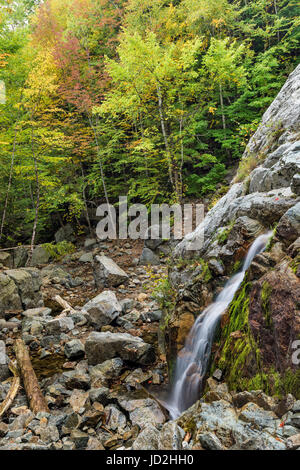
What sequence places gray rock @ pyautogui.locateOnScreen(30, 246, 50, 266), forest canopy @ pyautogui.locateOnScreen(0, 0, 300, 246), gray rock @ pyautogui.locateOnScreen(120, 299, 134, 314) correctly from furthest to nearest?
1. gray rock @ pyautogui.locateOnScreen(30, 246, 50, 266)
2. forest canopy @ pyautogui.locateOnScreen(0, 0, 300, 246)
3. gray rock @ pyautogui.locateOnScreen(120, 299, 134, 314)

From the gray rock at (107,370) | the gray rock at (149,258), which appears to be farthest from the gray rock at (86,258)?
the gray rock at (107,370)

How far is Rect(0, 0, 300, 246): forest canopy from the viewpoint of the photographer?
34.2ft

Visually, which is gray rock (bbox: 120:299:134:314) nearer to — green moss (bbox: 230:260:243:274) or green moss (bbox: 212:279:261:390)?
green moss (bbox: 230:260:243:274)

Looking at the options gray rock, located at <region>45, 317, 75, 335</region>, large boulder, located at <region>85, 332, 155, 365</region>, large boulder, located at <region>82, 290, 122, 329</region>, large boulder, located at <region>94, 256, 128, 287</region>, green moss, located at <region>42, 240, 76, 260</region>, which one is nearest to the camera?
large boulder, located at <region>85, 332, 155, 365</region>

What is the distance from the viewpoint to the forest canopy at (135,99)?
34.2 feet

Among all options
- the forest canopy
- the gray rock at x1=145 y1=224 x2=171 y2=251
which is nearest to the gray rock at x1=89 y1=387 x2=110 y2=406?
the gray rock at x1=145 y1=224 x2=171 y2=251

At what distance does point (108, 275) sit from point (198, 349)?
641cm

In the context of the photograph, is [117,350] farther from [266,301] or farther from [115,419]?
[266,301]

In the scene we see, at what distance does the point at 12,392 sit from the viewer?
4.57 metres

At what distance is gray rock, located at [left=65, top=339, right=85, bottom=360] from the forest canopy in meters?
6.51

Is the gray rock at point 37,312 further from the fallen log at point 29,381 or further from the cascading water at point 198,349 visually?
the cascading water at point 198,349

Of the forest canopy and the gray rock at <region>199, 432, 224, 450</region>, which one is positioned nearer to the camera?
the gray rock at <region>199, 432, 224, 450</region>

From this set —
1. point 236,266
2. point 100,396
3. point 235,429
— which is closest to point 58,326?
point 100,396

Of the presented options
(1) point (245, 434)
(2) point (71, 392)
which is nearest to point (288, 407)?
(1) point (245, 434)
